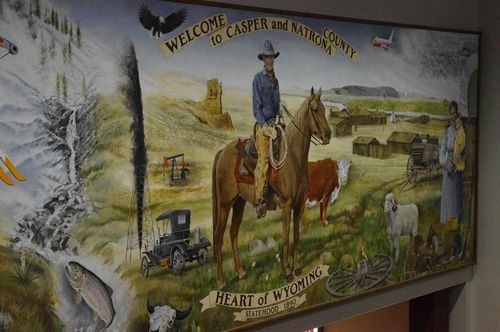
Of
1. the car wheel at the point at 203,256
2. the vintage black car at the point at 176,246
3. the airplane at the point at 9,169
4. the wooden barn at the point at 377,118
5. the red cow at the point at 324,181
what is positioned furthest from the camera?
the wooden barn at the point at 377,118

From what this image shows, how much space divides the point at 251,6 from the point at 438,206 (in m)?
1.89

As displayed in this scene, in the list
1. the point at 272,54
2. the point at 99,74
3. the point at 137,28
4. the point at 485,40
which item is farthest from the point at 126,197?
the point at 485,40

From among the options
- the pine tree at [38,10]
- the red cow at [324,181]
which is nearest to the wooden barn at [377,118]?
the red cow at [324,181]

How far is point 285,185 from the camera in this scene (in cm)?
326

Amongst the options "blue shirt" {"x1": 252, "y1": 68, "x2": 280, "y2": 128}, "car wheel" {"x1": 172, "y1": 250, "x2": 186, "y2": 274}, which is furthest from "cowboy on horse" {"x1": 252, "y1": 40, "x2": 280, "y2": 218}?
"car wheel" {"x1": 172, "y1": 250, "x2": 186, "y2": 274}

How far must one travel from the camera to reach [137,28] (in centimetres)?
267

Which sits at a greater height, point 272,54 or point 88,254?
point 272,54

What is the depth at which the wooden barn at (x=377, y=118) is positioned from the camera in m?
3.69

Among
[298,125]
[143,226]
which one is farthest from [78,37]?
[298,125]

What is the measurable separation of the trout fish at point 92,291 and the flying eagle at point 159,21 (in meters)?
0.97

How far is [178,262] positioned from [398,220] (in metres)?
1.55

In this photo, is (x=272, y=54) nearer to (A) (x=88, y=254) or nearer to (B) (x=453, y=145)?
(A) (x=88, y=254)

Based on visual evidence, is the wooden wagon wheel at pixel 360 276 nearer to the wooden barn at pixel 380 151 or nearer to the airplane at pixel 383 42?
the wooden barn at pixel 380 151

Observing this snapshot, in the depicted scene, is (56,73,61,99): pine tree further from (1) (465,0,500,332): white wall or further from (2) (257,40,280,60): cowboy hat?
(1) (465,0,500,332): white wall
